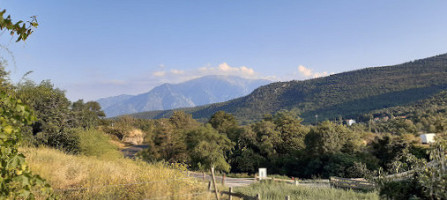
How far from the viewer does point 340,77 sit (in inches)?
4673

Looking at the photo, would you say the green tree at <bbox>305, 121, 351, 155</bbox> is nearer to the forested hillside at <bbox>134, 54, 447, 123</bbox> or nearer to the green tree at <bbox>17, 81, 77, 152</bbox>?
the green tree at <bbox>17, 81, 77, 152</bbox>

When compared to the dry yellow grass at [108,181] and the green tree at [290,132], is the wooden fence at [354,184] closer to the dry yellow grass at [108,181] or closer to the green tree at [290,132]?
the dry yellow grass at [108,181]

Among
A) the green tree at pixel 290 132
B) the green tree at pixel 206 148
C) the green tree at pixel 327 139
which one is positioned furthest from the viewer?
the green tree at pixel 290 132

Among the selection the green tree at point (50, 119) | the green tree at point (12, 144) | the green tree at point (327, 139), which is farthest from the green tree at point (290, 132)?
the green tree at point (12, 144)

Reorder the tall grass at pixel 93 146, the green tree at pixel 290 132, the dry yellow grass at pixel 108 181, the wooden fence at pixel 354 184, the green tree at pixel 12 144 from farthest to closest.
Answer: the green tree at pixel 290 132 → the wooden fence at pixel 354 184 → the tall grass at pixel 93 146 → the dry yellow grass at pixel 108 181 → the green tree at pixel 12 144

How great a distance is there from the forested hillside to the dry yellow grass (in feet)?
257

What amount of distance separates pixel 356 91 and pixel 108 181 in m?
103

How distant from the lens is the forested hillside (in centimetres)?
7856

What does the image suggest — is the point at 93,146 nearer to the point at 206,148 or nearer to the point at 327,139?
the point at 206,148

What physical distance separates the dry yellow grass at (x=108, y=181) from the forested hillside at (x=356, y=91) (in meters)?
78.2

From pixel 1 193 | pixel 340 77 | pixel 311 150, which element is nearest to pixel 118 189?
pixel 1 193

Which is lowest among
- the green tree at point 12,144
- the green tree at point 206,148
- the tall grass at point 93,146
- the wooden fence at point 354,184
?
the wooden fence at point 354,184

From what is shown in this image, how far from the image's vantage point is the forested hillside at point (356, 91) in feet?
258

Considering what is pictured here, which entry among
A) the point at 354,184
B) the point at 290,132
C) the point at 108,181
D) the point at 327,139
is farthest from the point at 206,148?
the point at 108,181
